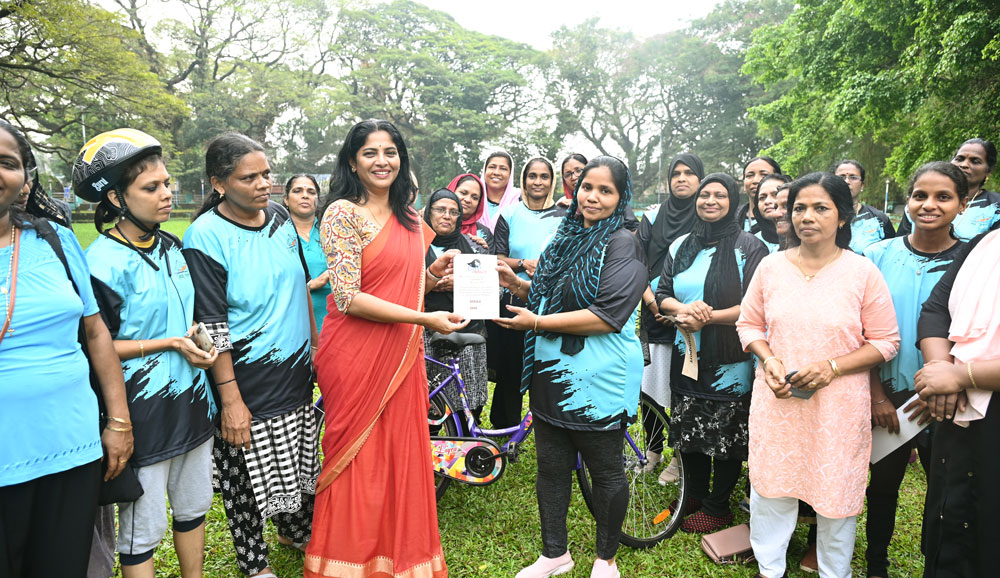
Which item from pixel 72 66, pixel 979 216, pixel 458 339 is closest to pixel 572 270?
pixel 458 339

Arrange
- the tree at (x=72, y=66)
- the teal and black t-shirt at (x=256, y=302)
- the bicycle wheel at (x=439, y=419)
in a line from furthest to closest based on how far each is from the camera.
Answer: the tree at (x=72, y=66), the bicycle wheel at (x=439, y=419), the teal and black t-shirt at (x=256, y=302)

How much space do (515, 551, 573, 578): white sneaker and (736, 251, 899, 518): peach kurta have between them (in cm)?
110

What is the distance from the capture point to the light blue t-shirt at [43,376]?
165 cm

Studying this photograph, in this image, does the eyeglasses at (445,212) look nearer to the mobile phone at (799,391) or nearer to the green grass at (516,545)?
the green grass at (516,545)

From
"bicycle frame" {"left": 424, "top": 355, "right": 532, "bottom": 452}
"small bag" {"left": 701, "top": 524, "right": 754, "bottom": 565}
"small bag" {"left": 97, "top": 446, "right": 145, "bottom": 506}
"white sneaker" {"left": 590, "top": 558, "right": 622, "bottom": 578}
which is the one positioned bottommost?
"small bag" {"left": 701, "top": 524, "right": 754, "bottom": 565}

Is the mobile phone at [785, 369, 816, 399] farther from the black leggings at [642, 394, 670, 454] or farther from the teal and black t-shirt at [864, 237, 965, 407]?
the black leggings at [642, 394, 670, 454]

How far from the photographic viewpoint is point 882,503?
9.19 feet

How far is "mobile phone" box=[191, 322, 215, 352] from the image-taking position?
2242 millimetres

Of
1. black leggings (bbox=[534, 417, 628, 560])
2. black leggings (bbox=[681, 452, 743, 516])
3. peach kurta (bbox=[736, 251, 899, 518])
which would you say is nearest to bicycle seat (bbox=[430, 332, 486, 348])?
black leggings (bbox=[534, 417, 628, 560])

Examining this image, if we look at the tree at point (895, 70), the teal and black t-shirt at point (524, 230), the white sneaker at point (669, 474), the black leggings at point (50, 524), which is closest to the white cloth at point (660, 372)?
the white sneaker at point (669, 474)

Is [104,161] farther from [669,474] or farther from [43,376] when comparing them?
[669,474]

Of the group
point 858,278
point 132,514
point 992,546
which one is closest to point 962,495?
point 992,546

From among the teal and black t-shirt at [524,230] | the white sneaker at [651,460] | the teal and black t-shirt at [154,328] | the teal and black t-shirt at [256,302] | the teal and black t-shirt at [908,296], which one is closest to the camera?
the teal and black t-shirt at [154,328]

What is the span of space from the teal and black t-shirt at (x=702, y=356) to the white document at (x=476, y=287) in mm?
1357
